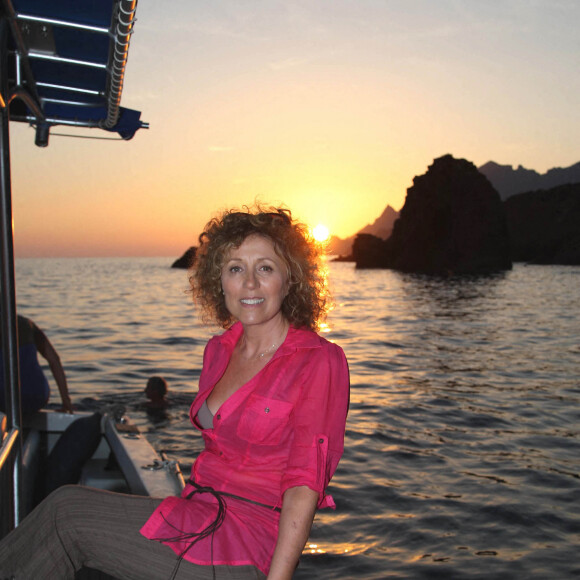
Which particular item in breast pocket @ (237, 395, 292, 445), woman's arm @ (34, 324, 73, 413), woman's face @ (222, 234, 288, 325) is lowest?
woman's arm @ (34, 324, 73, 413)

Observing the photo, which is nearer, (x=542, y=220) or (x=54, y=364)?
(x=54, y=364)

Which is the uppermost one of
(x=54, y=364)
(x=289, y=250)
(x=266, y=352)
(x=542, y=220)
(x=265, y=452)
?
(x=542, y=220)

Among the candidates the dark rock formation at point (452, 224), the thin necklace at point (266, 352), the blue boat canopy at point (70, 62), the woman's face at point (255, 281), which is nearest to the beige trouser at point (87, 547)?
the thin necklace at point (266, 352)

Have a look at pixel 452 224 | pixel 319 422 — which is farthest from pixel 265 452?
pixel 452 224

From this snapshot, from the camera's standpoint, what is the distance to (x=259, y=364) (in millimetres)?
2479

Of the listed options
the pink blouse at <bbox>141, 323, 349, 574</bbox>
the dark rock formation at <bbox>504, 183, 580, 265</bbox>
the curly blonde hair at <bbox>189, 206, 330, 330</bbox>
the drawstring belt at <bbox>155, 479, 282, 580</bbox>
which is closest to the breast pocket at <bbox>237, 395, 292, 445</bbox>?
the pink blouse at <bbox>141, 323, 349, 574</bbox>

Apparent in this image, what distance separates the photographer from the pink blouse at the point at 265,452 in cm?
203

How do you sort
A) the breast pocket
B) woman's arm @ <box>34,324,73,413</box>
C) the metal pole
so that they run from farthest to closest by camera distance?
woman's arm @ <box>34,324,73,413</box> < the metal pole < the breast pocket

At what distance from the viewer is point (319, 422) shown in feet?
6.82

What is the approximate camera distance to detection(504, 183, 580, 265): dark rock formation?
135825 mm

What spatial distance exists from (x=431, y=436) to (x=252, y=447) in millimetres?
7761

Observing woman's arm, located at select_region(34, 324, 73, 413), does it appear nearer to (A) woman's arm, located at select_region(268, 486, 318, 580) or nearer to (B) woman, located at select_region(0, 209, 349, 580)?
(B) woman, located at select_region(0, 209, 349, 580)

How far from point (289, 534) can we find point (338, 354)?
0.63m

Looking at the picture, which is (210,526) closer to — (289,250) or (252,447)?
(252,447)
